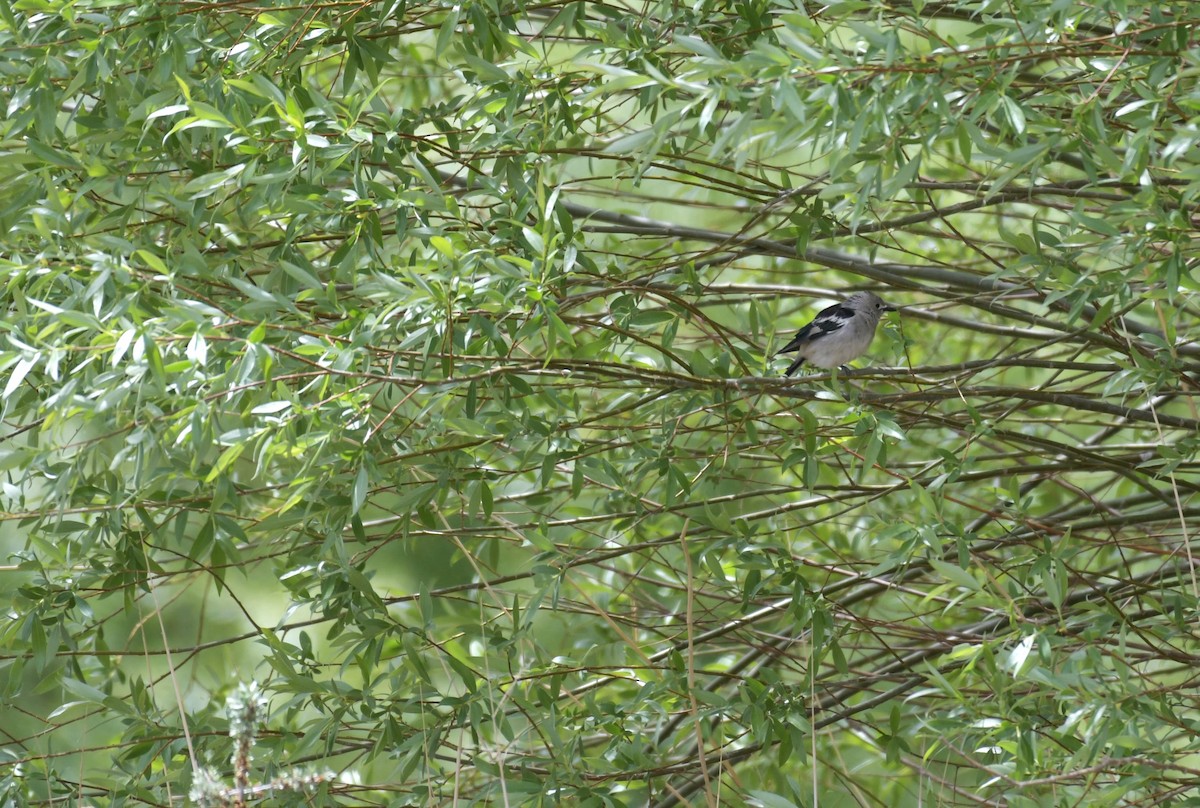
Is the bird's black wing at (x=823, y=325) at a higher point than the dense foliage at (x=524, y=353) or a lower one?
lower

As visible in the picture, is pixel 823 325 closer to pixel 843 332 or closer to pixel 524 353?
pixel 843 332

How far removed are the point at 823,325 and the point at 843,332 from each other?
4.4 inches

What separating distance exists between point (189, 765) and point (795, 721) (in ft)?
5.90

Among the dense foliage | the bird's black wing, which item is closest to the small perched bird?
the bird's black wing

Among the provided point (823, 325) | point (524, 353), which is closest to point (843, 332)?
point (823, 325)

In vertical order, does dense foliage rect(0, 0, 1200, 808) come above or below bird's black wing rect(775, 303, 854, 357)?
above

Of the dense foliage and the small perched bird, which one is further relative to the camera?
the small perched bird

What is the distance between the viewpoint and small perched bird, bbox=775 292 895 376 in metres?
5.41

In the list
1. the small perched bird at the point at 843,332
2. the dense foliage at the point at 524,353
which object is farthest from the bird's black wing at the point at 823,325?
the dense foliage at the point at 524,353

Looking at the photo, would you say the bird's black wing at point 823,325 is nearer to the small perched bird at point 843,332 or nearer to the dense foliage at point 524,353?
the small perched bird at point 843,332

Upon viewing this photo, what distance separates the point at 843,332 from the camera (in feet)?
17.8

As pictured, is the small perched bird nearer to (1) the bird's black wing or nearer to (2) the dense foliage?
(1) the bird's black wing

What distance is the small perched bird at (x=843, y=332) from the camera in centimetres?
541

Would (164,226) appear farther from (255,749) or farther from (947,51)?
(947,51)
